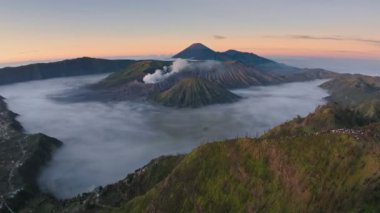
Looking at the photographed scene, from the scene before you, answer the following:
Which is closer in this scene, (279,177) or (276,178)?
(279,177)

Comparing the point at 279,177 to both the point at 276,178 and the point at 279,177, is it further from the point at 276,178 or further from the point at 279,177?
the point at 276,178

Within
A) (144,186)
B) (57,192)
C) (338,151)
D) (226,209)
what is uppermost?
(338,151)

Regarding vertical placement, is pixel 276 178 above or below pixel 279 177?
below

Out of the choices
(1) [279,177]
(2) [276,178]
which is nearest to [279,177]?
(1) [279,177]

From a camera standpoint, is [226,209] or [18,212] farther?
[18,212]

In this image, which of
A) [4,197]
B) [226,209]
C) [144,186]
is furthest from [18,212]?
[226,209]

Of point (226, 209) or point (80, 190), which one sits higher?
point (226, 209)

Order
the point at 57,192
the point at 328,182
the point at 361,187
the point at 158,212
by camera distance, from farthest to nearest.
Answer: the point at 57,192 → the point at 158,212 → the point at 328,182 → the point at 361,187

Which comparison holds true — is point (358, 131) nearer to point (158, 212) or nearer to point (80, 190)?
point (158, 212)

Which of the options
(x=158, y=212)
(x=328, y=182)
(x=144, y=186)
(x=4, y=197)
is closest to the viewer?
(x=328, y=182)

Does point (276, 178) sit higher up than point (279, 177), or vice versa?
point (279, 177)
